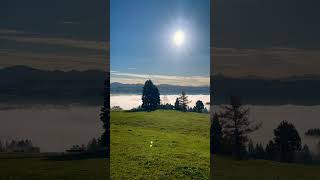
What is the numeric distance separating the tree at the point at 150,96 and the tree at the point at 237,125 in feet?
3.62

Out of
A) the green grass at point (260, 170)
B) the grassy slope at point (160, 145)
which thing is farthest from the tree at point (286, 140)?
the grassy slope at point (160, 145)

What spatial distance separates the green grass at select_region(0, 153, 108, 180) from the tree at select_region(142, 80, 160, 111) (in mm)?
1322

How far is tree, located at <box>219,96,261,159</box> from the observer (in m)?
5.79

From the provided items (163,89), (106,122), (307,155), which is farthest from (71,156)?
(307,155)

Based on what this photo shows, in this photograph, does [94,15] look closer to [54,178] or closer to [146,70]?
[146,70]

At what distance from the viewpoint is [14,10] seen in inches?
228

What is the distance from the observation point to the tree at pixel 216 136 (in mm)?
5934

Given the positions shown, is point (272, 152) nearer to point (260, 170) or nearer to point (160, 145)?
point (260, 170)

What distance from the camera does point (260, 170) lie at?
5.71 metres

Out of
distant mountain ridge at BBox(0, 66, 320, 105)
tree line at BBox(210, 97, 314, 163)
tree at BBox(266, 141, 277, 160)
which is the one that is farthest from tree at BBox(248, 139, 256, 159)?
distant mountain ridge at BBox(0, 66, 320, 105)

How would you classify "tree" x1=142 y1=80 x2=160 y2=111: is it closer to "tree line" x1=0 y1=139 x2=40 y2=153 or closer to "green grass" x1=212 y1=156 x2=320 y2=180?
"green grass" x1=212 y1=156 x2=320 y2=180

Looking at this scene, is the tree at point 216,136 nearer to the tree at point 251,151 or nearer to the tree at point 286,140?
the tree at point 251,151

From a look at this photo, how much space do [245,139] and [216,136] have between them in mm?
441

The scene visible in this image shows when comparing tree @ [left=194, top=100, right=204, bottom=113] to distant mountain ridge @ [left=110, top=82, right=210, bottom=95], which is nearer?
distant mountain ridge @ [left=110, top=82, right=210, bottom=95]
